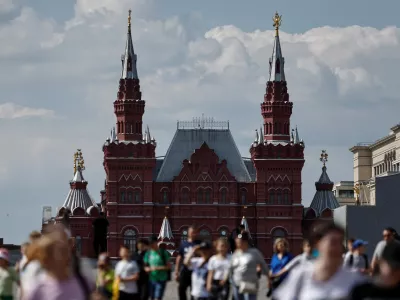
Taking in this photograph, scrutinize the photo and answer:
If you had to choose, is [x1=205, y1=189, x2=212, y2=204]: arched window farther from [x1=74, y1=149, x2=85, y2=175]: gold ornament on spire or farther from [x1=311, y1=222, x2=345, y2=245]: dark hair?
[x1=311, y1=222, x2=345, y2=245]: dark hair

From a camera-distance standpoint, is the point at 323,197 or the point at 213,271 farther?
the point at 323,197

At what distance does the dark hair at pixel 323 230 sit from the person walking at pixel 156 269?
10371mm

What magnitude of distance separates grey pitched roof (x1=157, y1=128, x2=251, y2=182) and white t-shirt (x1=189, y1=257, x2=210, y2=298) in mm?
86403

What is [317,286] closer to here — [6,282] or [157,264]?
[6,282]

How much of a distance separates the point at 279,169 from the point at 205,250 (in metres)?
83.5

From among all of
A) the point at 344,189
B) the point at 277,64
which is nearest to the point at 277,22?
the point at 277,64

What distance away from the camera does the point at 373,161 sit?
495 ft

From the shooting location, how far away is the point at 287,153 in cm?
10331

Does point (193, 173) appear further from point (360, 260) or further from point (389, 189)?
point (360, 260)

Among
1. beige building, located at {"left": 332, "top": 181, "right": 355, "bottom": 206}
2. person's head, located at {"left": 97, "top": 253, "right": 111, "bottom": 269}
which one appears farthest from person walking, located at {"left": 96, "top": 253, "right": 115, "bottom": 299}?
beige building, located at {"left": 332, "top": 181, "right": 355, "bottom": 206}

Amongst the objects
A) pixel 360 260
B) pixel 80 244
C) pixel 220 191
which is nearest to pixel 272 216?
pixel 220 191

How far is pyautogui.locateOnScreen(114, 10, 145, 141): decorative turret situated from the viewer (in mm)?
104875

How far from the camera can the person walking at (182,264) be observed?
→ 69.2 ft

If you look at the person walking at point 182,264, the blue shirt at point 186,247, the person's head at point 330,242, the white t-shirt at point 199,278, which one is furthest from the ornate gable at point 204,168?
the person's head at point 330,242
